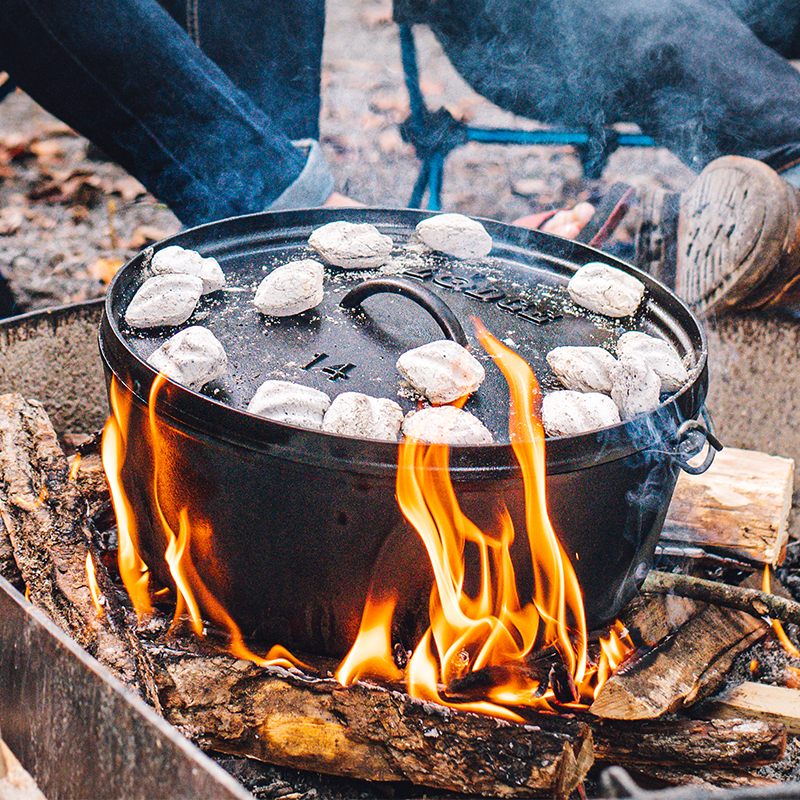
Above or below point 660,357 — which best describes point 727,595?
below

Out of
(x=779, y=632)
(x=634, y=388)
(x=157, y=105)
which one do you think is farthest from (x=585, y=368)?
(x=157, y=105)

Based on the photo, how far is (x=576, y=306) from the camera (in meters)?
1.52

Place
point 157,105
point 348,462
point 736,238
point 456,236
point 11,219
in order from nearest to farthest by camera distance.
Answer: point 348,462 → point 456,236 → point 736,238 → point 157,105 → point 11,219

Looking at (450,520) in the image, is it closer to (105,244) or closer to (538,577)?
(538,577)

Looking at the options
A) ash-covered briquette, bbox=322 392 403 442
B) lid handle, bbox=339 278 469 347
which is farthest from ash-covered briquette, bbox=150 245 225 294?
ash-covered briquette, bbox=322 392 403 442

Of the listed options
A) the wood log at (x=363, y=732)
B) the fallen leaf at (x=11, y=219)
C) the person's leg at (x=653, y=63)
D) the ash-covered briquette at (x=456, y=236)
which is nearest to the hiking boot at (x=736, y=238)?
the person's leg at (x=653, y=63)

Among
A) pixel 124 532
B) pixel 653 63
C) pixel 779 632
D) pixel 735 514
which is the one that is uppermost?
pixel 653 63

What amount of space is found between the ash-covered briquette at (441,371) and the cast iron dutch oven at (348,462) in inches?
1.5

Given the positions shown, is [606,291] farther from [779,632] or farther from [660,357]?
[779,632]

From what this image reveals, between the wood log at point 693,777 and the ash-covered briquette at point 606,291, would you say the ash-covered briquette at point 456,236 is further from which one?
the wood log at point 693,777

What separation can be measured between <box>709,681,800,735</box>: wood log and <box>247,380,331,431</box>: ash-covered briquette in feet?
3.08

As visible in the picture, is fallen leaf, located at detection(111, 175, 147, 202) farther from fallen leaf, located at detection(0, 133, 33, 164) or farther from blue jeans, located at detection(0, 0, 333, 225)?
blue jeans, located at detection(0, 0, 333, 225)

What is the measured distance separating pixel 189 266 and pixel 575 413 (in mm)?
808

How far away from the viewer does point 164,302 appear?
132cm
